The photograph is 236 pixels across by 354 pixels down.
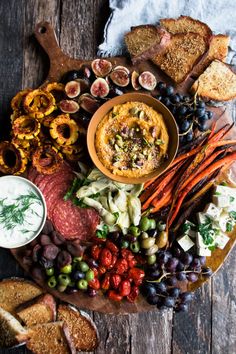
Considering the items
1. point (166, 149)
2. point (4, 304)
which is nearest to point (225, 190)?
point (166, 149)

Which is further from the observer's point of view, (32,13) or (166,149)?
(32,13)

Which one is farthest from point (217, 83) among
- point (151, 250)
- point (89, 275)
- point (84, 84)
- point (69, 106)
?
point (89, 275)

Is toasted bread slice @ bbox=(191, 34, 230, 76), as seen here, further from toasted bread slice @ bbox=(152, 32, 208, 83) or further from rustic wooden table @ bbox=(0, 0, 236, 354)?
rustic wooden table @ bbox=(0, 0, 236, 354)

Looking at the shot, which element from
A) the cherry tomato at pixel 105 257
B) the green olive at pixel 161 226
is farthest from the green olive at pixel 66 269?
the green olive at pixel 161 226

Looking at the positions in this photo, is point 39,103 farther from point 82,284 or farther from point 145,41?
point 82,284

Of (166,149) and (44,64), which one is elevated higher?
(44,64)

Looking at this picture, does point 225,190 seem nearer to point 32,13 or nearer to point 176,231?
point 176,231

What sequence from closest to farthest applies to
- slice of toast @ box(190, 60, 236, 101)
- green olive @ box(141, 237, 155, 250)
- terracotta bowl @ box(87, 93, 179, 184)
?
terracotta bowl @ box(87, 93, 179, 184) → green olive @ box(141, 237, 155, 250) → slice of toast @ box(190, 60, 236, 101)

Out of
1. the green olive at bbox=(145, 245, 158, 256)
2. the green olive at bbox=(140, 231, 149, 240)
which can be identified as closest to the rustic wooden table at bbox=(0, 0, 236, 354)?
the green olive at bbox=(145, 245, 158, 256)
